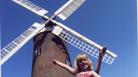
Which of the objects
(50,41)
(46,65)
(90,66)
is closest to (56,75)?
(46,65)

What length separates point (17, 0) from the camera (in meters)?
27.2

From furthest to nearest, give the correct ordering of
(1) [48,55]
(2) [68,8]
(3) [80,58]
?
(2) [68,8] < (1) [48,55] < (3) [80,58]

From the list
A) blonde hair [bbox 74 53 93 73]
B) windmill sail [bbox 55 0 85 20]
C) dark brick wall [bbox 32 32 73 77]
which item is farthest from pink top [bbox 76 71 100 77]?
windmill sail [bbox 55 0 85 20]

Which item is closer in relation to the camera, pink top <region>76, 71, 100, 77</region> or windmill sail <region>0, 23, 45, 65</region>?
pink top <region>76, 71, 100, 77</region>

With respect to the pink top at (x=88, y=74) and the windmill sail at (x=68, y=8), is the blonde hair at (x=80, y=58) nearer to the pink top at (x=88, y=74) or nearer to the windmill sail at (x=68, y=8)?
the pink top at (x=88, y=74)

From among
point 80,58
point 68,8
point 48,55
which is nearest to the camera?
point 80,58

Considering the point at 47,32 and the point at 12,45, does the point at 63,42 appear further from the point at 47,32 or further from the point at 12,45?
the point at 12,45

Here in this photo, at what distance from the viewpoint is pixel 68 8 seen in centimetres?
2611

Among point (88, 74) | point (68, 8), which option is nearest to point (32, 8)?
point (68, 8)

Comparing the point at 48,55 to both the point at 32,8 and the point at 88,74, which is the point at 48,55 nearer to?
the point at 32,8

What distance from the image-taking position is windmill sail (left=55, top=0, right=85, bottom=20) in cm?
2572

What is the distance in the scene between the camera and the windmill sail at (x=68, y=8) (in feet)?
84.4

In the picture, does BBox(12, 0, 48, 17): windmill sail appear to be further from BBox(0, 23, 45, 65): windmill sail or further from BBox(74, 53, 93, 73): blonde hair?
BBox(74, 53, 93, 73): blonde hair

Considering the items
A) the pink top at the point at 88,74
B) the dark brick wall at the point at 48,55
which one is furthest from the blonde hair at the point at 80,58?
the dark brick wall at the point at 48,55
